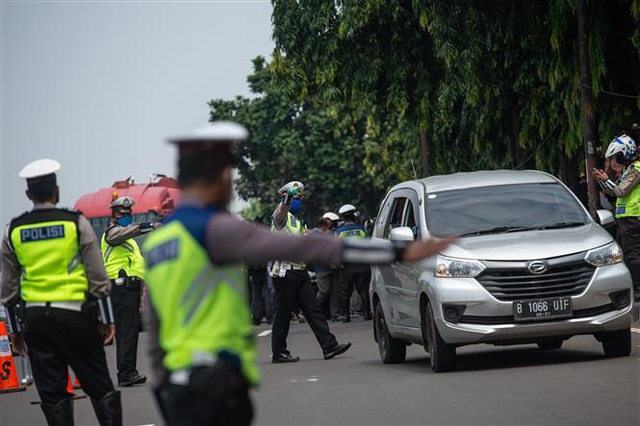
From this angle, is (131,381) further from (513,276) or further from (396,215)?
(513,276)

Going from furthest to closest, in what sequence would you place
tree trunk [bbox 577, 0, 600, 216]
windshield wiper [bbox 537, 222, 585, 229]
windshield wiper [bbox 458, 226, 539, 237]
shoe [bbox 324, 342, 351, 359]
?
tree trunk [bbox 577, 0, 600, 216] → shoe [bbox 324, 342, 351, 359] → windshield wiper [bbox 537, 222, 585, 229] → windshield wiper [bbox 458, 226, 539, 237]

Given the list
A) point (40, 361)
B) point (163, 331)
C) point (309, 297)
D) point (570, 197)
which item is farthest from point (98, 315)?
point (309, 297)

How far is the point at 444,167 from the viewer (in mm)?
32312

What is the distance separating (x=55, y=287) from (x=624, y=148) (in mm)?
9894

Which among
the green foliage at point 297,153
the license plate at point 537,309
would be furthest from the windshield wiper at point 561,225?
the green foliage at point 297,153

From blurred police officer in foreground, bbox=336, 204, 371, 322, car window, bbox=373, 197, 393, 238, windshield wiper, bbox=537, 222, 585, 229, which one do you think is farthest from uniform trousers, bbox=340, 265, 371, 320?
windshield wiper, bbox=537, 222, 585, 229

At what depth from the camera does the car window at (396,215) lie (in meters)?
15.5

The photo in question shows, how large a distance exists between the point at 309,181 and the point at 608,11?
136 feet

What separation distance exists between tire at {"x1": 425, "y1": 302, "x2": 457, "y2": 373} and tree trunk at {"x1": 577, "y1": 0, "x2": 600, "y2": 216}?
30.1ft

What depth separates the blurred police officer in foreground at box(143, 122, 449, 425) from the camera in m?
5.41

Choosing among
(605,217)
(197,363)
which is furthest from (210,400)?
(605,217)

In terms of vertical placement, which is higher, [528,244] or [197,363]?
[197,363]

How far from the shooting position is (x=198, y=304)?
547cm

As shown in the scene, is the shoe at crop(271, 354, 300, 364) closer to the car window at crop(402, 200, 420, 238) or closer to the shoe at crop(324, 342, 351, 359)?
the shoe at crop(324, 342, 351, 359)
